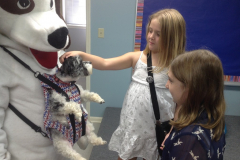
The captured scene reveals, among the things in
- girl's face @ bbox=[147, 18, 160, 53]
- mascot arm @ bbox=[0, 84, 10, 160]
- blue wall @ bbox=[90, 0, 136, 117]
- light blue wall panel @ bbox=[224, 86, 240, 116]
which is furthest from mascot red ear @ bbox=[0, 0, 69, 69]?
light blue wall panel @ bbox=[224, 86, 240, 116]

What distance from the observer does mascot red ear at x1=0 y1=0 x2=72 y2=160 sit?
21.0 inches

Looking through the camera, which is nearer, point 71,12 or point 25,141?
point 25,141

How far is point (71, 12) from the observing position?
2.57m

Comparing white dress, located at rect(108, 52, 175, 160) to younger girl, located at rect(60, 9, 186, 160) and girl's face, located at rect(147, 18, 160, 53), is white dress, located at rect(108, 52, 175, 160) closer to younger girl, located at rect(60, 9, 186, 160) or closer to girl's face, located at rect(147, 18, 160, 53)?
younger girl, located at rect(60, 9, 186, 160)

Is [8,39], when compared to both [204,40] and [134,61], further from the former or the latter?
[204,40]

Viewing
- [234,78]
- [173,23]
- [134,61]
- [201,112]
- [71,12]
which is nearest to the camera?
[201,112]

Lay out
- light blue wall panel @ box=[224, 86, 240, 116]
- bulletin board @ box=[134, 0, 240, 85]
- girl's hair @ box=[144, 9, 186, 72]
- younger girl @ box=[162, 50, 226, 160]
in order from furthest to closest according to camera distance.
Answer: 1. light blue wall panel @ box=[224, 86, 240, 116]
2. bulletin board @ box=[134, 0, 240, 85]
3. girl's hair @ box=[144, 9, 186, 72]
4. younger girl @ box=[162, 50, 226, 160]

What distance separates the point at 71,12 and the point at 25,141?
2.27 m

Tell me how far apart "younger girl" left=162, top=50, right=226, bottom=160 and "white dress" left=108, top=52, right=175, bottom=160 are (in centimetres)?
26

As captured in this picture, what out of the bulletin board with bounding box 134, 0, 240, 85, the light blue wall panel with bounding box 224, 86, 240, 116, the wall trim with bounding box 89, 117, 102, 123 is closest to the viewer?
the bulletin board with bounding box 134, 0, 240, 85

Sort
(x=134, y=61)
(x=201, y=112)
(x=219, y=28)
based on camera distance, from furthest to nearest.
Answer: (x=219, y=28), (x=134, y=61), (x=201, y=112)

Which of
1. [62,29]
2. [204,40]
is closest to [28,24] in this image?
[62,29]

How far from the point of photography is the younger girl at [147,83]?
101cm

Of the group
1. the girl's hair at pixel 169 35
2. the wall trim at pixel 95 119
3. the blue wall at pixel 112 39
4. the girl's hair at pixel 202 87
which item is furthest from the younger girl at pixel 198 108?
the wall trim at pixel 95 119
